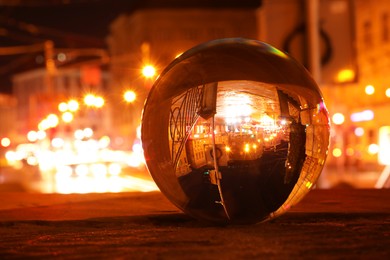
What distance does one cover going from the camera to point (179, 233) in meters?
4.86

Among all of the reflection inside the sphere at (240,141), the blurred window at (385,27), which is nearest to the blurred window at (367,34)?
the blurred window at (385,27)

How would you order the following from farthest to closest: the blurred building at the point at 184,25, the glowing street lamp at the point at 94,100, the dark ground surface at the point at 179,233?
the blurred building at the point at 184,25 → the glowing street lamp at the point at 94,100 → the dark ground surface at the point at 179,233

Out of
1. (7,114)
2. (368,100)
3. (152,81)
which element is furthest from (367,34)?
(7,114)

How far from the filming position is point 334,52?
1051 cm

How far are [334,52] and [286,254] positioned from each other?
277 inches

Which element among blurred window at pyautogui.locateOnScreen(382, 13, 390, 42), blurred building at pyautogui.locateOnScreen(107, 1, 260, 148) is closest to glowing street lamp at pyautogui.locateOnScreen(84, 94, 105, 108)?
blurred window at pyautogui.locateOnScreen(382, 13, 390, 42)

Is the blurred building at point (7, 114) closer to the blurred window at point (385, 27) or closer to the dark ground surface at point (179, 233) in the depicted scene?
the blurred window at point (385, 27)

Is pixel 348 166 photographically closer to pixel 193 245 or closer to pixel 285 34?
pixel 285 34

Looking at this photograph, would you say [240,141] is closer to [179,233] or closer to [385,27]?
[179,233]

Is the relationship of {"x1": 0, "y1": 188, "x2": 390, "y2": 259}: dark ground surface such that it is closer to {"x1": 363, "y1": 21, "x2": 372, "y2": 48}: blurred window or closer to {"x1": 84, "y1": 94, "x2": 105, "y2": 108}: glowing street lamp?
{"x1": 84, "y1": 94, "x2": 105, "y2": 108}: glowing street lamp

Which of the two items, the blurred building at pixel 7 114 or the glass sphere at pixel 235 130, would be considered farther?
the blurred building at pixel 7 114

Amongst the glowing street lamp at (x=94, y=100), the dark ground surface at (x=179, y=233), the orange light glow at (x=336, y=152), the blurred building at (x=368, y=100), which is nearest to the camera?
the dark ground surface at (x=179, y=233)

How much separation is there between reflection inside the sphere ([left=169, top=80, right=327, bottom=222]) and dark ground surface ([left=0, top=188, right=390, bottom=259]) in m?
0.39

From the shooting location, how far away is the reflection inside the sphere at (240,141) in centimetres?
418
